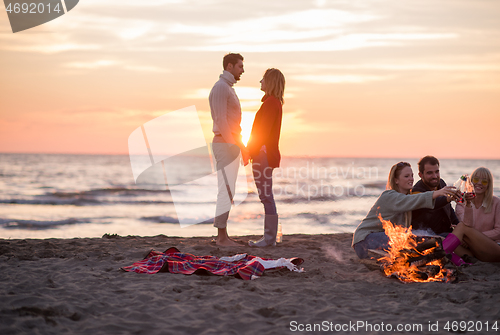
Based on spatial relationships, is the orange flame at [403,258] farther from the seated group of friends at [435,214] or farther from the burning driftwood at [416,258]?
the seated group of friends at [435,214]

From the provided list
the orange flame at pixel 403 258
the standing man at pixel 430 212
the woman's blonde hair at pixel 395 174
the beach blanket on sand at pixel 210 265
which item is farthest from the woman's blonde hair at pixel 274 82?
the orange flame at pixel 403 258

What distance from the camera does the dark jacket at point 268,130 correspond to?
18.9 feet

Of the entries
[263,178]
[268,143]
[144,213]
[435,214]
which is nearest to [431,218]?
[435,214]

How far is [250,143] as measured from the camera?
19.1 ft

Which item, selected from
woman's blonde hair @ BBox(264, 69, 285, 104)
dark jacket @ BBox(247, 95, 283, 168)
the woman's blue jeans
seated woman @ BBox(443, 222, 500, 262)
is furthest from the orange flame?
woman's blonde hair @ BBox(264, 69, 285, 104)

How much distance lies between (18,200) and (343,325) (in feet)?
47.8

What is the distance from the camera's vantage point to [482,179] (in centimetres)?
461

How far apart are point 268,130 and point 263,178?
68 cm

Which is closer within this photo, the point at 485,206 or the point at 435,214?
the point at 435,214

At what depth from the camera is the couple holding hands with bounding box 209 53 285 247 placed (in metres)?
5.75

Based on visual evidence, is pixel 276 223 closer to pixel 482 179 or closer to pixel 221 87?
pixel 221 87

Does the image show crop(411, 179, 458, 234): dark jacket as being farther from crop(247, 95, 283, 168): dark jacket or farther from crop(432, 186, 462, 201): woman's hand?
crop(247, 95, 283, 168): dark jacket

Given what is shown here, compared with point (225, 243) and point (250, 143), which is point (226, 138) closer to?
point (250, 143)

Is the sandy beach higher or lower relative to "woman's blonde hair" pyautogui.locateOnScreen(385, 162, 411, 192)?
lower
